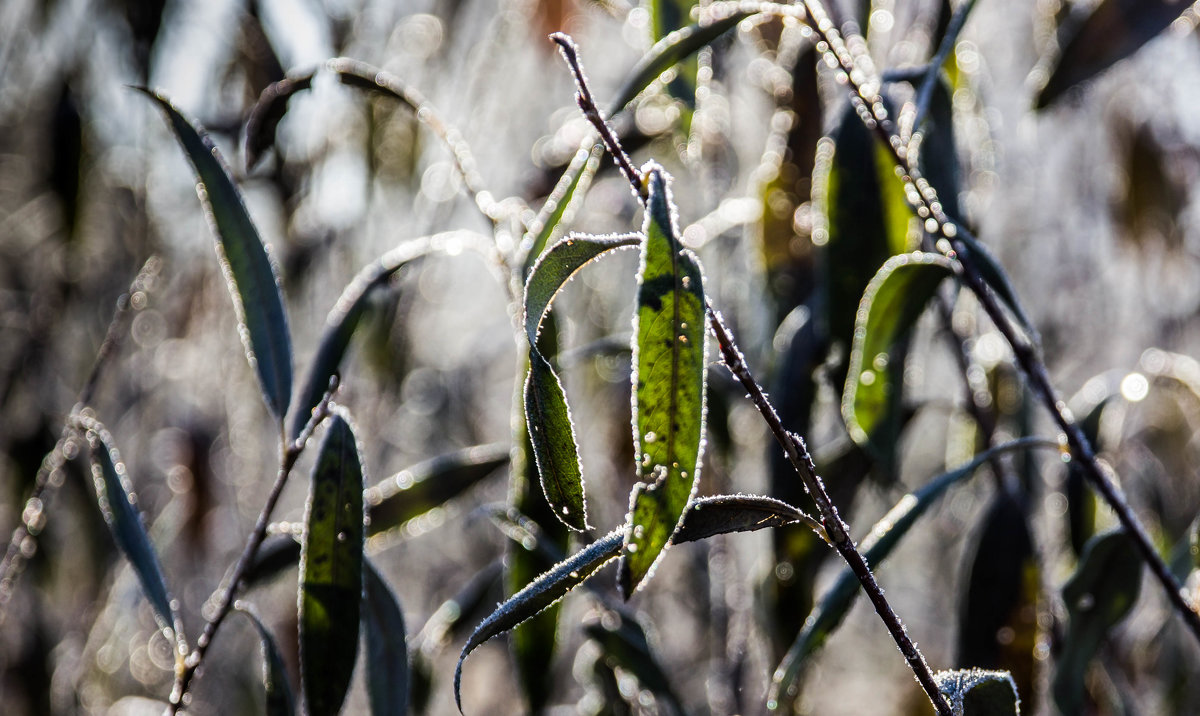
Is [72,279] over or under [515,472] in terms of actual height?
over

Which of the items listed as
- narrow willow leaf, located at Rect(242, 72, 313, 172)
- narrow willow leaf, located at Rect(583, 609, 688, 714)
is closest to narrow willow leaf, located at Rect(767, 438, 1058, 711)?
narrow willow leaf, located at Rect(583, 609, 688, 714)

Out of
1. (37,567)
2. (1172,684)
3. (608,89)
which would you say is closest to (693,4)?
(1172,684)

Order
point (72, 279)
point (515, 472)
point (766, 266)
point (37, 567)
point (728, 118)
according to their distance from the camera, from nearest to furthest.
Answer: point (515, 472) → point (766, 266) → point (728, 118) → point (37, 567) → point (72, 279)

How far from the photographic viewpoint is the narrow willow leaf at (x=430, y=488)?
0.81 metres

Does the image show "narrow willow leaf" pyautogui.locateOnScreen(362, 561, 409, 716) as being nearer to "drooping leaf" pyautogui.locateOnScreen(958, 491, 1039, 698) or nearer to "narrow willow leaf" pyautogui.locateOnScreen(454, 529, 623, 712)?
"narrow willow leaf" pyautogui.locateOnScreen(454, 529, 623, 712)

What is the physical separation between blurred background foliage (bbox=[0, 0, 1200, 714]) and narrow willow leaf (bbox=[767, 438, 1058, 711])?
7cm

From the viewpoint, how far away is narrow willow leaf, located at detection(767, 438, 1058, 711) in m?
0.60

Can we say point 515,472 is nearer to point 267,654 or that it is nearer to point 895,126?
point 267,654

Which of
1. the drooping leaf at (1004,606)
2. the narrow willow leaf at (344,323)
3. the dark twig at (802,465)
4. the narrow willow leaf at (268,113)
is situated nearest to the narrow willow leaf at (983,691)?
the dark twig at (802,465)

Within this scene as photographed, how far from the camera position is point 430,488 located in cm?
81

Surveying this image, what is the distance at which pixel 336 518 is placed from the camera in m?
0.55

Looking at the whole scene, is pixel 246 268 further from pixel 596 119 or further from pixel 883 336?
pixel 883 336

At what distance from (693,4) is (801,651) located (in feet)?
1.70

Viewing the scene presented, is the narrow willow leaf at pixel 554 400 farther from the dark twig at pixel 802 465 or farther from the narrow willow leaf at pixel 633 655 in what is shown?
the narrow willow leaf at pixel 633 655
